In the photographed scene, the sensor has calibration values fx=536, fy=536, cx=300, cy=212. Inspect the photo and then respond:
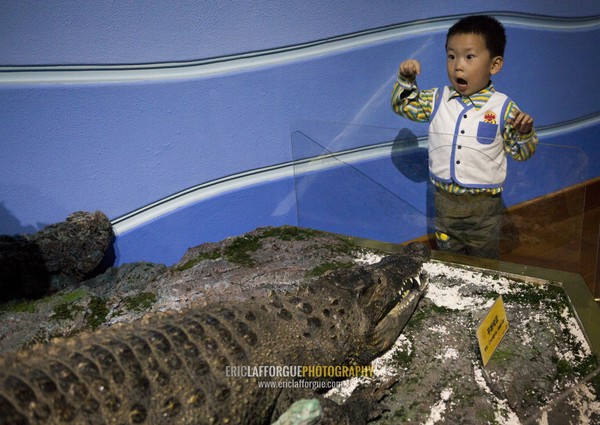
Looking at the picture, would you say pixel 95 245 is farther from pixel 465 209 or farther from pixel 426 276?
pixel 465 209

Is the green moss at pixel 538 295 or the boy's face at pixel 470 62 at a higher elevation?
the boy's face at pixel 470 62

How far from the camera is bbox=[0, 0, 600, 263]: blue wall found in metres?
2.63

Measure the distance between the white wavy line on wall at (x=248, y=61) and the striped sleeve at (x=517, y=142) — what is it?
120cm

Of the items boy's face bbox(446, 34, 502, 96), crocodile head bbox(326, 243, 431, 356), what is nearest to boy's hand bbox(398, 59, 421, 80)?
boy's face bbox(446, 34, 502, 96)

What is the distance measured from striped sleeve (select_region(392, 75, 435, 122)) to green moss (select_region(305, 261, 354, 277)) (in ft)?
2.85

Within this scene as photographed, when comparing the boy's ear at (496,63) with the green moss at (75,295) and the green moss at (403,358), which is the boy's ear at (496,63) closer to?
the green moss at (403,358)

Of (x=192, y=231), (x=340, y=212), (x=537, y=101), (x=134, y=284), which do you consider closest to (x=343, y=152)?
(x=340, y=212)

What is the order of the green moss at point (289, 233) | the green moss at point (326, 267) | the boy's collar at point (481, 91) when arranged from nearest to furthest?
the boy's collar at point (481, 91) < the green moss at point (326, 267) < the green moss at point (289, 233)

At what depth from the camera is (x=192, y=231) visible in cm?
326

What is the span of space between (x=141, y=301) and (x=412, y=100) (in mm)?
1710

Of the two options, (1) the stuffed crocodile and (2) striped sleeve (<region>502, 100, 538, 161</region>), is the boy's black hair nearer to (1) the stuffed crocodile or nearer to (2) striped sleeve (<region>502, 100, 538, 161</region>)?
(2) striped sleeve (<region>502, 100, 538, 161</region>)

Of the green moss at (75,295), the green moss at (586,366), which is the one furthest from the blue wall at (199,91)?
the green moss at (586,366)

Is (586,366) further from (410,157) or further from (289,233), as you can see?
(289,233)

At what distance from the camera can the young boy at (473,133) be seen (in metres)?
2.52
